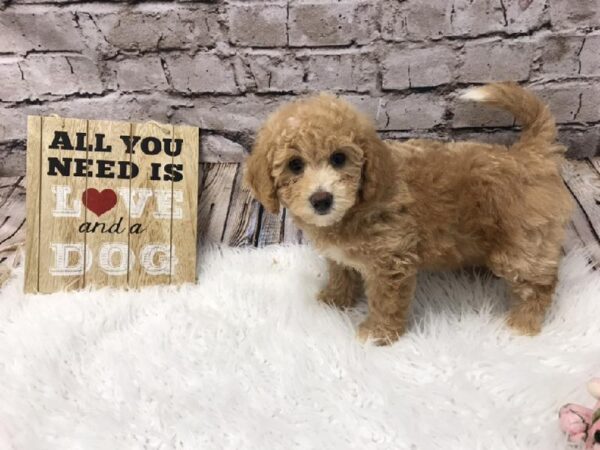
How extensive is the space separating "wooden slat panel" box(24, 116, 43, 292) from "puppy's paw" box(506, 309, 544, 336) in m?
1.75

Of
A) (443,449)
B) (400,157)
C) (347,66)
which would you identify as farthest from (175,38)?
(443,449)

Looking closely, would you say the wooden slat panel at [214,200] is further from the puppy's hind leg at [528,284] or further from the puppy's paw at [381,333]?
the puppy's hind leg at [528,284]

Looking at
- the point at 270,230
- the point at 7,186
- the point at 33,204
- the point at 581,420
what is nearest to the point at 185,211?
the point at 270,230

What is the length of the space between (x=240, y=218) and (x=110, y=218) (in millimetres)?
558

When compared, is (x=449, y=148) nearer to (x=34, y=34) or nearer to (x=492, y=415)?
(x=492, y=415)

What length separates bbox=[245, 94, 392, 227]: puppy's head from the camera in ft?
4.66

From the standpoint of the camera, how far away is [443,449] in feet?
4.30

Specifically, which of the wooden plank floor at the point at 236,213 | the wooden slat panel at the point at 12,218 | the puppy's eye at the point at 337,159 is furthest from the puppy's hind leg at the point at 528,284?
the wooden slat panel at the point at 12,218

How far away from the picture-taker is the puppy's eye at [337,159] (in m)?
1.45

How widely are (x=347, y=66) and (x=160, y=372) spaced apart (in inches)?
54.1

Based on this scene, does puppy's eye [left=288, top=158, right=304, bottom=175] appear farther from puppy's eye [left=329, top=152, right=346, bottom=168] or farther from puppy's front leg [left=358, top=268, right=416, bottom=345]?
puppy's front leg [left=358, top=268, right=416, bottom=345]

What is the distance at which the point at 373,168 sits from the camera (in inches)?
56.9

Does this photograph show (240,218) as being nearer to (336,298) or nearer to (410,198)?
(336,298)

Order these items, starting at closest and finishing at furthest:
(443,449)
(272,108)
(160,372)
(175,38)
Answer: (443,449)
(160,372)
(175,38)
(272,108)
